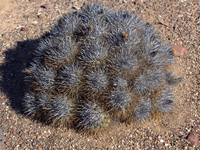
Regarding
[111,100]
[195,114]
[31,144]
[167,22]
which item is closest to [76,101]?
[111,100]

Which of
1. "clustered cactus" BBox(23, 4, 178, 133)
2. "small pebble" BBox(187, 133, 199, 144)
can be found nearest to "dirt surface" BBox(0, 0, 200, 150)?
"small pebble" BBox(187, 133, 199, 144)

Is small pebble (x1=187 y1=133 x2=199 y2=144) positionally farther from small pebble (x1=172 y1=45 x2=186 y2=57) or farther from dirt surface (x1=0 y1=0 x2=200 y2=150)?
small pebble (x1=172 y1=45 x2=186 y2=57)

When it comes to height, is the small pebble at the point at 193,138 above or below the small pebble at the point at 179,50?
below

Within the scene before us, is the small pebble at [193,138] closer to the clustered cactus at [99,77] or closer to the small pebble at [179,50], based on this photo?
the clustered cactus at [99,77]

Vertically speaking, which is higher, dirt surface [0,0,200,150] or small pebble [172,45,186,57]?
small pebble [172,45,186,57]

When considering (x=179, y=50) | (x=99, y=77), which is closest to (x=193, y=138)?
(x=99, y=77)

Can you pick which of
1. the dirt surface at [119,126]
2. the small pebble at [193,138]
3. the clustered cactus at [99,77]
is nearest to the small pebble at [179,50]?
the dirt surface at [119,126]
